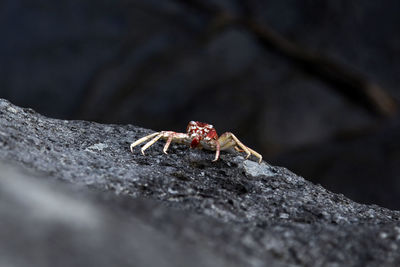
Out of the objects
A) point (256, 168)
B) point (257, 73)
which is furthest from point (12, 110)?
point (257, 73)

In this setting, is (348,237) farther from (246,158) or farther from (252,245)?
(246,158)

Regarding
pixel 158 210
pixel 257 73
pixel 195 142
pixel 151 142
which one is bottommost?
pixel 158 210

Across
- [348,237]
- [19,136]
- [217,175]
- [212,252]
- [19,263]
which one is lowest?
[19,263]

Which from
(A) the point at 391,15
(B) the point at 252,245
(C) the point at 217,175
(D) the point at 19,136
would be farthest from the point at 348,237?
(A) the point at 391,15

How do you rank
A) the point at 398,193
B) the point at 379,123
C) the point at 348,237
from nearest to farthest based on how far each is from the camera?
the point at 348,237 < the point at 398,193 < the point at 379,123

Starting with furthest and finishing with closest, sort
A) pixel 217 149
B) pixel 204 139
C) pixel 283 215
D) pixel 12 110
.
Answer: pixel 204 139, pixel 217 149, pixel 12 110, pixel 283 215

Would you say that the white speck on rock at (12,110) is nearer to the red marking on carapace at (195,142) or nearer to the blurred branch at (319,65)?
the red marking on carapace at (195,142)

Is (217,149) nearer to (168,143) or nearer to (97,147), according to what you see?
(168,143)
